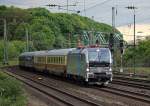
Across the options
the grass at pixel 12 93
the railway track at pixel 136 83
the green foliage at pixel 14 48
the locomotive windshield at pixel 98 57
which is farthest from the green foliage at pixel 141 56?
the grass at pixel 12 93

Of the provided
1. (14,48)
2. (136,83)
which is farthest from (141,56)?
(14,48)

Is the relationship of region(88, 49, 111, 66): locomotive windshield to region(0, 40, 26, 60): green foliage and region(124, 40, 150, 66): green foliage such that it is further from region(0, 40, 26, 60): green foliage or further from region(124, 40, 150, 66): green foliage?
region(0, 40, 26, 60): green foliage

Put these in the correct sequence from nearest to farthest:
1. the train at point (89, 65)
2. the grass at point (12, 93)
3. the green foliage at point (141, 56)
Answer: the grass at point (12, 93) < the train at point (89, 65) < the green foliage at point (141, 56)

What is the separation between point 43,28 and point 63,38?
7767 mm

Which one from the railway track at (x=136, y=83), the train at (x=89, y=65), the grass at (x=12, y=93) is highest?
the train at (x=89, y=65)

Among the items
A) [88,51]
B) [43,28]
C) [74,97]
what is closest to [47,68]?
[88,51]

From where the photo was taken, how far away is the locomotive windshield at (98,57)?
3294 centimetres

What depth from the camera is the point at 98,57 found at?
33156 millimetres

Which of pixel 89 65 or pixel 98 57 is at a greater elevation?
pixel 98 57

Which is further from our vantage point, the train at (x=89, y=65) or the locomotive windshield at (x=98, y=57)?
the locomotive windshield at (x=98, y=57)

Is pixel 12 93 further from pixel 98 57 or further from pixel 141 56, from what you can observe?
pixel 141 56

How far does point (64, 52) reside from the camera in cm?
4231

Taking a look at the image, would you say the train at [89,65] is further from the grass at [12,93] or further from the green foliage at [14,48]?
the green foliage at [14,48]

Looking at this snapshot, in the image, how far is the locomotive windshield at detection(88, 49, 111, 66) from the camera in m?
32.9
